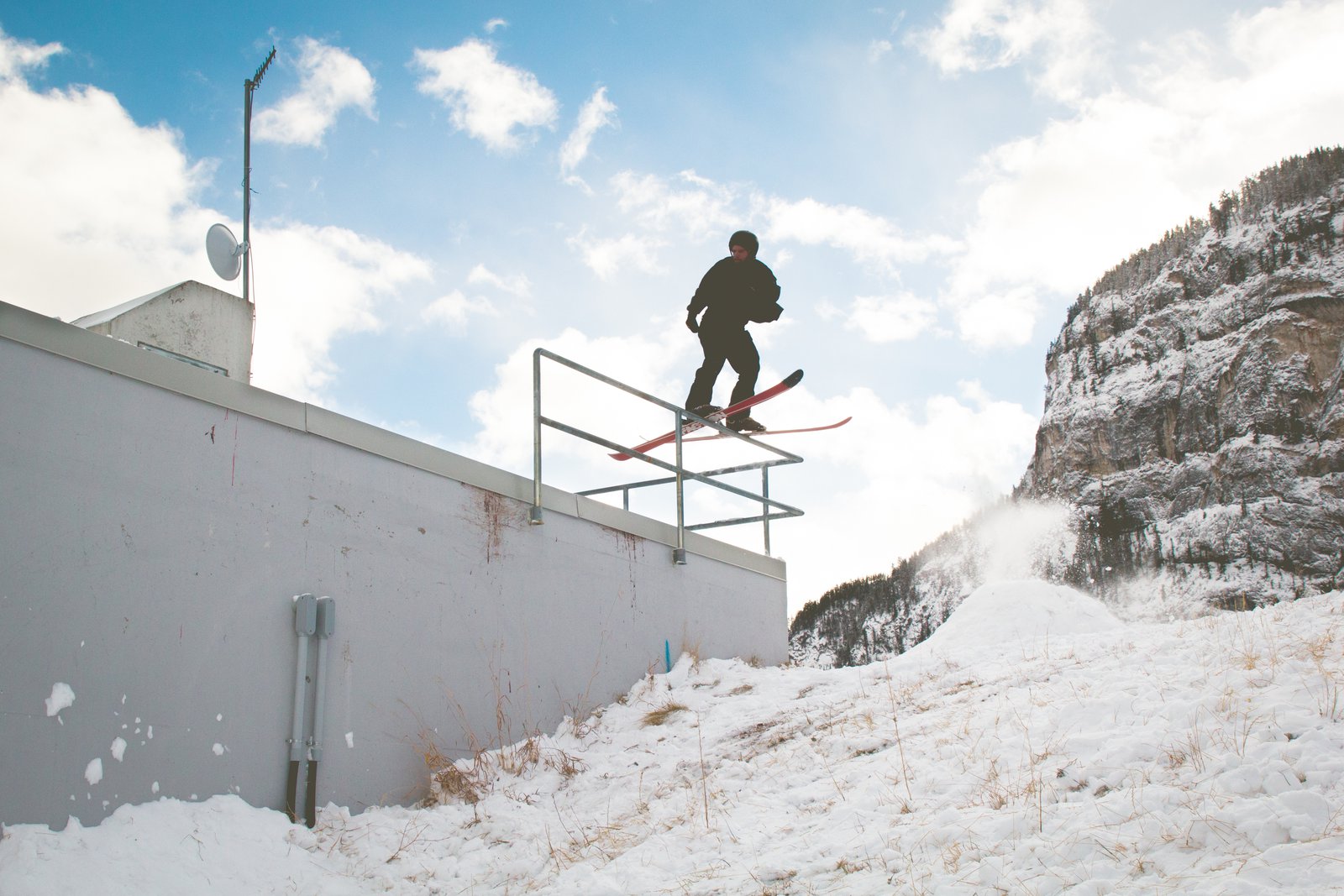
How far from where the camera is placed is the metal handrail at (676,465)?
697 cm

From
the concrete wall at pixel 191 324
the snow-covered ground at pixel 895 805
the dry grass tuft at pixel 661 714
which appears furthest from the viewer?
the dry grass tuft at pixel 661 714

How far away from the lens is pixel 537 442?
695cm

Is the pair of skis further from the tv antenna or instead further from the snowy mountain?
the snowy mountain

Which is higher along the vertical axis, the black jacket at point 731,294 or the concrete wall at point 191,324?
the black jacket at point 731,294

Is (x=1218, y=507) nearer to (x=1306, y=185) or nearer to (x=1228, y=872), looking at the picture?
(x=1306, y=185)

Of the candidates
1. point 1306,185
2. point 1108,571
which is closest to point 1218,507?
point 1108,571

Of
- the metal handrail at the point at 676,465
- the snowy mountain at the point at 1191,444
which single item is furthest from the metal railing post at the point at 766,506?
the snowy mountain at the point at 1191,444

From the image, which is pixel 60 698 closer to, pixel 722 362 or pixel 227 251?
pixel 227 251

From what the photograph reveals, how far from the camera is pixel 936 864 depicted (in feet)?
12.3

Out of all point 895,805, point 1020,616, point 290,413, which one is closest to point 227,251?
point 290,413

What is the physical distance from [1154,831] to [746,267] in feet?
21.5

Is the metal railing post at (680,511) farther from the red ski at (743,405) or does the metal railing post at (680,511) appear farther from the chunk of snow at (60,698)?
the chunk of snow at (60,698)

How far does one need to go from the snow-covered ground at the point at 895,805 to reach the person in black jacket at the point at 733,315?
10.8 feet

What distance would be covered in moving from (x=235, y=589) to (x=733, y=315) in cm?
533
